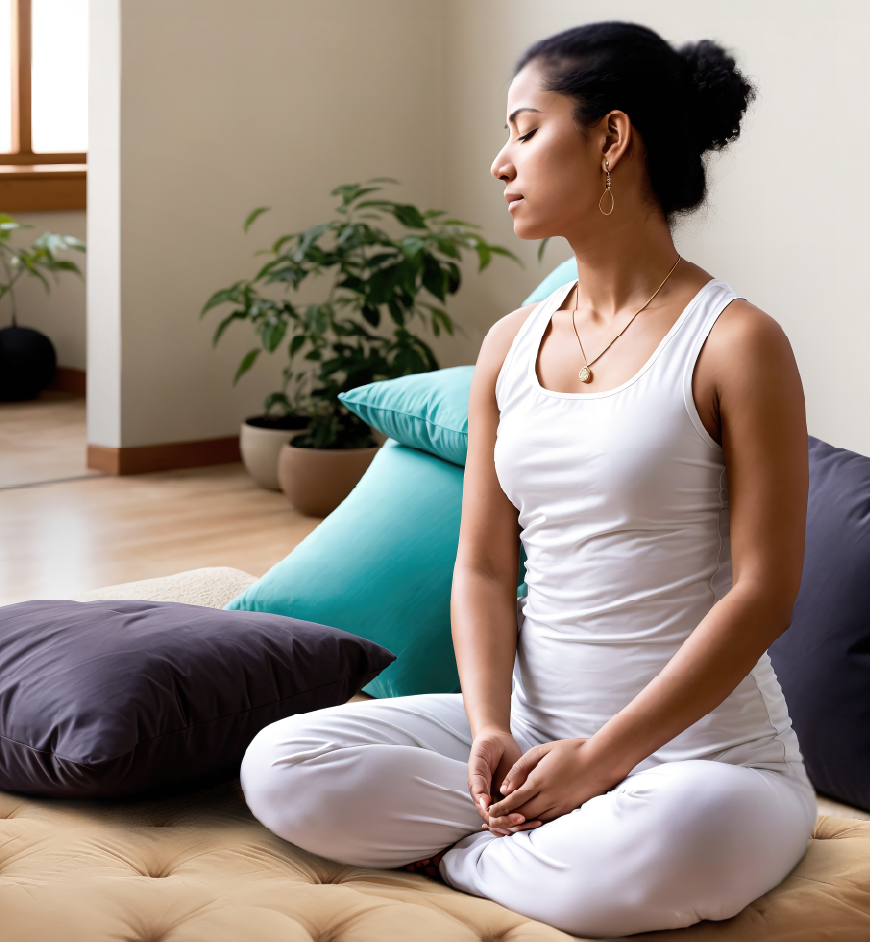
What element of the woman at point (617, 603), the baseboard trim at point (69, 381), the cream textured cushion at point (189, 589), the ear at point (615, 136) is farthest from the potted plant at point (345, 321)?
the ear at point (615, 136)

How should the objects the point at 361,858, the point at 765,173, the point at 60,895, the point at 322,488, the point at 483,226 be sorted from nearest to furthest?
1. the point at 60,895
2. the point at 361,858
3. the point at 765,173
4. the point at 322,488
5. the point at 483,226

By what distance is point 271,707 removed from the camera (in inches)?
50.3

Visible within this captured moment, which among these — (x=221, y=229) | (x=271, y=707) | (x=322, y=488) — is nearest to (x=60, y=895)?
(x=271, y=707)

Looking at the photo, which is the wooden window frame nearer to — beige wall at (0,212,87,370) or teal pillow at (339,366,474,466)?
beige wall at (0,212,87,370)

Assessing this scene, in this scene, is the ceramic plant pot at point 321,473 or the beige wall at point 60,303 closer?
the ceramic plant pot at point 321,473

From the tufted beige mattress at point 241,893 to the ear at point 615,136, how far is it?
0.68 m

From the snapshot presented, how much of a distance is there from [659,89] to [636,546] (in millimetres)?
432

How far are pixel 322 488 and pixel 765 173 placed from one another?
1400 mm

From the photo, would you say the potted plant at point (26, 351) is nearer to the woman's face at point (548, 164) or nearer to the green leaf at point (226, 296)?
the green leaf at point (226, 296)

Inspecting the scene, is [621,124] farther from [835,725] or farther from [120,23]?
[120,23]

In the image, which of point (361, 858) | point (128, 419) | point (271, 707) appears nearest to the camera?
point (361, 858)

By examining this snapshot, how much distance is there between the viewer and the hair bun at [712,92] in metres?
1.11

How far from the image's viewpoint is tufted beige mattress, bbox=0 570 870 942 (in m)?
0.90

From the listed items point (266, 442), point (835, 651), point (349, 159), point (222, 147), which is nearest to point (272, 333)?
point (266, 442)
